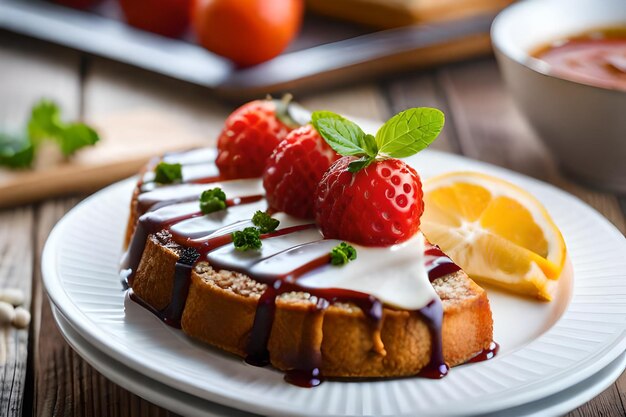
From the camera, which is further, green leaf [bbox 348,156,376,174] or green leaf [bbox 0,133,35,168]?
green leaf [bbox 0,133,35,168]

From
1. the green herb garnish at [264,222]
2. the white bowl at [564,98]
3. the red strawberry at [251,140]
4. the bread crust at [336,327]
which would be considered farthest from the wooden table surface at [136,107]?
the red strawberry at [251,140]

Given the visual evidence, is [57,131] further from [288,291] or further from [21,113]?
[288,291]

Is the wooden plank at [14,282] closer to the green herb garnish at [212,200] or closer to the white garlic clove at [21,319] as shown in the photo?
the white garlic clove at [21,319]

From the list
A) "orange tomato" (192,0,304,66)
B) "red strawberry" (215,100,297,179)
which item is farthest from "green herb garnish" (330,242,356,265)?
"orange tomato" (192,0,304,66)

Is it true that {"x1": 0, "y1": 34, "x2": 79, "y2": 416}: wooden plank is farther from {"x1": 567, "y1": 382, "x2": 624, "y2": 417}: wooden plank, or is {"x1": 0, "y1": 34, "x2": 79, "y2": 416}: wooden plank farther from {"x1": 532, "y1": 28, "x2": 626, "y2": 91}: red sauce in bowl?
{"x1": 532, "y1": 28, "x2": 626, "y2": 91}: red sauce in bowl

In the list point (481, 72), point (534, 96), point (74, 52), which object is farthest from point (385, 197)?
point (74, 52)

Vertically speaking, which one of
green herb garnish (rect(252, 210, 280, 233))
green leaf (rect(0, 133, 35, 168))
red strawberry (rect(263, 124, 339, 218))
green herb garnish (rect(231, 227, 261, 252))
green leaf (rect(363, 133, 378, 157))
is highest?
green leaf (rect(363, 133, 378, 157))
